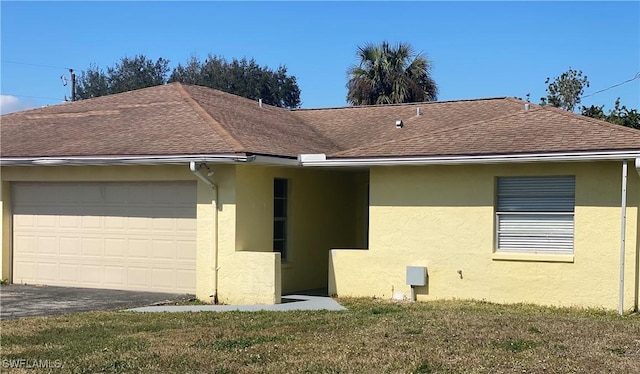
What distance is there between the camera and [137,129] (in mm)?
16359

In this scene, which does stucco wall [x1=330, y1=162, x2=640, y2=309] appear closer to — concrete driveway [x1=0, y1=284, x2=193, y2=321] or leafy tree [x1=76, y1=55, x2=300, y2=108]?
concrete driveway [x1=0, y1=284, x2=193, y2=321]

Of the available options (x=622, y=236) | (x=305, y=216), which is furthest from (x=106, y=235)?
(x=622, y=236)

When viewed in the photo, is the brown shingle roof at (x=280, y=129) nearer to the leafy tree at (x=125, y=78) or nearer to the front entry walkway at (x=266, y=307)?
the front entry walkway at (x=266, y=307)

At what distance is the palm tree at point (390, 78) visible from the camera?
32.6 metres

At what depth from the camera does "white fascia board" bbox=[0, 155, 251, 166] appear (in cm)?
1383

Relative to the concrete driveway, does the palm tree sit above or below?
above

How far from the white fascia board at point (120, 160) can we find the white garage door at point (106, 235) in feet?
2.84

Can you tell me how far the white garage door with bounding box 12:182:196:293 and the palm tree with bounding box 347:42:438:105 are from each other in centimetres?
1827

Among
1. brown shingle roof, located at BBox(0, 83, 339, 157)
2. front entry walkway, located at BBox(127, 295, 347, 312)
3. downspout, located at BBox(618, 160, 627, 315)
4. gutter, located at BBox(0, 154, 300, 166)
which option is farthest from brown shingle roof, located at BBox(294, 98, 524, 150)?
downspout, located at BBox(618, 160, 627, 315)

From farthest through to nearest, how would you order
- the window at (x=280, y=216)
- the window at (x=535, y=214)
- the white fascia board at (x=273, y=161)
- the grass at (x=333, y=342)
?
the window at (x=280, y=216), the white fascia board at (x=273, y=161), the window at (x=535, y=214), the grass at (x=333, y=342)

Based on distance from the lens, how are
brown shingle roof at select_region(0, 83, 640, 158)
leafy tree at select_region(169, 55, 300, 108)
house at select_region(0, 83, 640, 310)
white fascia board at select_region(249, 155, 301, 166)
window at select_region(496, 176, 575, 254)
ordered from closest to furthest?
house at select_region(0, 83, 640, 310) < window at select_region(496, 176, 575, 254) < brown shingle roof at select_region(0, 83, 640, 158) < white fascia board at select_region(249, 155, 301, 166) < leafy tree at select_region(169, 55, 300, 108)

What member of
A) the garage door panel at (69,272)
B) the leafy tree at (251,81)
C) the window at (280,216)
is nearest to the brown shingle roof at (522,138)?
the window at (280,216)

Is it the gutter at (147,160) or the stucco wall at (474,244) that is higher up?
the gutter at (147,160)

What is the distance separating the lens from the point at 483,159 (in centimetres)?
1326
